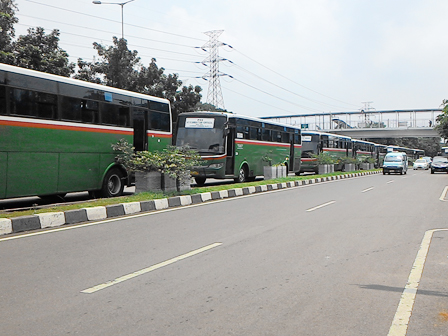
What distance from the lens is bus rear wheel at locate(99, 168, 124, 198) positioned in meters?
12.4

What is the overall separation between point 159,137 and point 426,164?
46911 mm

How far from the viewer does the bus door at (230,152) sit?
62.4 feet

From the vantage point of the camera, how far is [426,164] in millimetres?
53812

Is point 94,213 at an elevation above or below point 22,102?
below

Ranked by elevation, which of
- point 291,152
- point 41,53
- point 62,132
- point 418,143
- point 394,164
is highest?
point 41,53

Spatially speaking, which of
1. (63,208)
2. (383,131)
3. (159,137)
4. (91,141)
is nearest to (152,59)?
(159,137)

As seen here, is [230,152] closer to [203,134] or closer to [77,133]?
[203,134]

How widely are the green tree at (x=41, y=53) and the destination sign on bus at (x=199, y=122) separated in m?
12.1

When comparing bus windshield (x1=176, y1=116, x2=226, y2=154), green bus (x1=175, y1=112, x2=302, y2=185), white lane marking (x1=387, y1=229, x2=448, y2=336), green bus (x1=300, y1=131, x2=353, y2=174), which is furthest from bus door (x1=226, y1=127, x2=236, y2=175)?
green bus (x1=300, y1=131, x2=353, y2=174)

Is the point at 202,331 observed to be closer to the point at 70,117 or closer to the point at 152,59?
the point at 70,117

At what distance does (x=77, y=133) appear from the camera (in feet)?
37.0

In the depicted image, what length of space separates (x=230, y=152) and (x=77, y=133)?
8749mm

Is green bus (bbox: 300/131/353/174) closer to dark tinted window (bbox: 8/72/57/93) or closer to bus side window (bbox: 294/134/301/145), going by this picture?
bus side window (bbox: 294/134/301/145)

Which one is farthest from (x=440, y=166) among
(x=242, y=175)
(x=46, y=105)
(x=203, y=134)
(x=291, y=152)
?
(x=46, y=105)
